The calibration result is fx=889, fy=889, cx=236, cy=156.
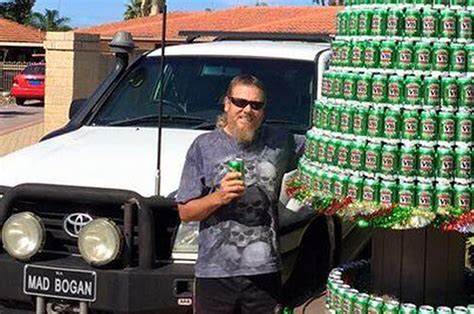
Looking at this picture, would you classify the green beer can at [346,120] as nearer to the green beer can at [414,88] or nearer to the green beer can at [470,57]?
the green beer can at [414,88]

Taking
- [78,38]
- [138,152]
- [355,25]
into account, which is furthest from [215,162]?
[78,38]

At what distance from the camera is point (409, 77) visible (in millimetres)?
3621

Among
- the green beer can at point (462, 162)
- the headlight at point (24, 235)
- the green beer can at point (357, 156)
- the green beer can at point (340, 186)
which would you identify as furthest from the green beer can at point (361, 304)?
the headlight at point (24, 235)

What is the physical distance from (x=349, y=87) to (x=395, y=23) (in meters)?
0.34

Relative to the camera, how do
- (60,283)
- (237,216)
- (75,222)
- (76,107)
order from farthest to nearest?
1. (76,107)
2. (75,222)
3. (60,283)
4. (237,216)

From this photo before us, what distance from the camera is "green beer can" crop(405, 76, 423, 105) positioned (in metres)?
3.61

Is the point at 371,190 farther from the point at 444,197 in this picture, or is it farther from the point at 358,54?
the point at 358,54

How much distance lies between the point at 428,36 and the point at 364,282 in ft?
4.76

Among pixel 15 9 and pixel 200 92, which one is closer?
A: pixel 200 92

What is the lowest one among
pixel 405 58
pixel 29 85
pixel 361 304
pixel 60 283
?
pixel 29 85

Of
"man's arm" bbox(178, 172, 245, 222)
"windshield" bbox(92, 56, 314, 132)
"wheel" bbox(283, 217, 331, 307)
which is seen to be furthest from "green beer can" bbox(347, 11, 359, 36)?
"windshield" bbox(92, 56, 314, 132)

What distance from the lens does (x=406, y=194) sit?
142 inches

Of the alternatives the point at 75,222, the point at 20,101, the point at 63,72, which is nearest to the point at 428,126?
the point at 75,222

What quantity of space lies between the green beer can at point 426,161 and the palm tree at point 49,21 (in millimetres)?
71575
